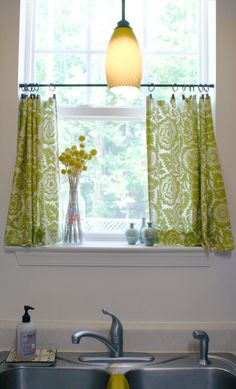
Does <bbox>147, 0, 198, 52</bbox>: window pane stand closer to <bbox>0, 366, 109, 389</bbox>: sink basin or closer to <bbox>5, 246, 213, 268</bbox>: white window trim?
<bbox>5, 246, 213, 268</bbox>: white window trim

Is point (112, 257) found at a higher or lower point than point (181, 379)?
Result: higher

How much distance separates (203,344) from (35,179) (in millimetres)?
995

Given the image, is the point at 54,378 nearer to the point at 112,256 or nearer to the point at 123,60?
the point at 112,256

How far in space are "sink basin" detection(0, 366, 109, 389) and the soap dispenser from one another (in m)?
0.06

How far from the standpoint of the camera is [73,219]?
1872mm

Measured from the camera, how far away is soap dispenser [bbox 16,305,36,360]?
1598mm

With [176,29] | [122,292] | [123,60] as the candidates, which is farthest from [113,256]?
[176,29]

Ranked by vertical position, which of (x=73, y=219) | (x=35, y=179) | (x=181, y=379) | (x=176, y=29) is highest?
(x=176, y=29)

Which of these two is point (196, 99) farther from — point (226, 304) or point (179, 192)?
point (226, 304)

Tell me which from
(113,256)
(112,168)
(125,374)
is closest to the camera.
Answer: (125,374)

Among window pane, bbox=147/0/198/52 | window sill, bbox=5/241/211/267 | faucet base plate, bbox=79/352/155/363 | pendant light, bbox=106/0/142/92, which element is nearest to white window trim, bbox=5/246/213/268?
window sill, bbox=5/241/211/267

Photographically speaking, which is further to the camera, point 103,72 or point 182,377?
point 103,72

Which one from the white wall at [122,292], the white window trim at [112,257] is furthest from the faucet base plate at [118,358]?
the white window trim at [112,257]

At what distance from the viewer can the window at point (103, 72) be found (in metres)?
2.01
